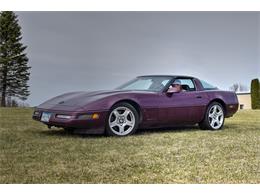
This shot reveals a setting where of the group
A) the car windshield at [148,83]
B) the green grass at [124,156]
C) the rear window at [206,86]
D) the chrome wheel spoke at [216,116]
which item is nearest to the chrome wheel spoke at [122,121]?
the green grass at [124,156]

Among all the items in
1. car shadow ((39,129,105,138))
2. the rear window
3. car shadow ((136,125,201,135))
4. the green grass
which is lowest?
the green grass

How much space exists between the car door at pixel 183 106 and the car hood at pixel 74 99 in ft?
1.83

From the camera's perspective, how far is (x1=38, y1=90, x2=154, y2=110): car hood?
4.18 m

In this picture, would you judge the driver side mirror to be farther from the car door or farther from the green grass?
the green grass

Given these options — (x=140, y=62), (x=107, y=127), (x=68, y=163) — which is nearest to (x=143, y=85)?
(x=140, y=62)

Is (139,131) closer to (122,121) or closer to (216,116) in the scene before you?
(122,121)

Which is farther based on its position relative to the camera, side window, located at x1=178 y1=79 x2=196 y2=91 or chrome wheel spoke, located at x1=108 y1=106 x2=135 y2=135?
side window, located at x1=178 y1=79 x2=196 y2=91

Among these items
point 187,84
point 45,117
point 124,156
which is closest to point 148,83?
point 187,84

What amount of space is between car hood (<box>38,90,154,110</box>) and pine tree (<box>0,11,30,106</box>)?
0.81ft

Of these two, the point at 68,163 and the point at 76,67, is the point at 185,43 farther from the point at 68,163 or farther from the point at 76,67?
the point at 68,163

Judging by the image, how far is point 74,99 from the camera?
4.22m

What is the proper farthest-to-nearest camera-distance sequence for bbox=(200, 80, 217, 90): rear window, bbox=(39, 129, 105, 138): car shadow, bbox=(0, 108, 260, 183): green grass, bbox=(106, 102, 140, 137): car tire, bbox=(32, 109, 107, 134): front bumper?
bbox=(200, 80, 217, 90): rear window < bbox=(106, 102, 140, 137): car tire < bbox=(39, 129, 105, 138): car shadow < bbox=(32, 109, 107, 134): front bumper < bbox=(0, 108, 260, 183): green grass

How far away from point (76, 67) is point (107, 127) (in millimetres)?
652


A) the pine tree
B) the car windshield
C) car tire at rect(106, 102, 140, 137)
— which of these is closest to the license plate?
the pine tree
